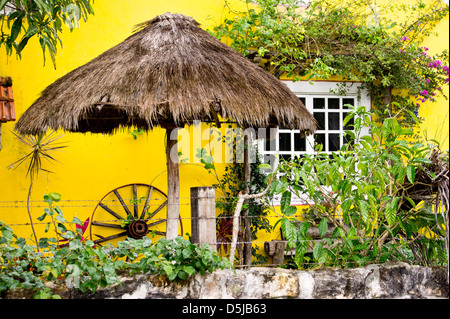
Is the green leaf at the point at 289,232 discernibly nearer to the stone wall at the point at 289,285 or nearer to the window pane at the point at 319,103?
the stone wall at the point at 289,285

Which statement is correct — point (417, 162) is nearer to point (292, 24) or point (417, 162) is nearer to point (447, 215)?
point (447, 215)

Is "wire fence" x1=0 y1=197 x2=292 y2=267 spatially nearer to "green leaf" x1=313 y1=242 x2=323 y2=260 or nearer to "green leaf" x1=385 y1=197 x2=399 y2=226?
"green leaf" x1=313 y1=242 x2=323 y2=260

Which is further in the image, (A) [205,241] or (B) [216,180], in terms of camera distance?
(B) [216,180]

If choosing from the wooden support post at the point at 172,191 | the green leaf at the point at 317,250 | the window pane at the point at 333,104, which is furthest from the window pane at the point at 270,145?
the green leaf at the point at 317,250

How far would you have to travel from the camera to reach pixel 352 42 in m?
7.08

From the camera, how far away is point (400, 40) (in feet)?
23.4

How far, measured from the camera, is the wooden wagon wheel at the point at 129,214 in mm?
6391

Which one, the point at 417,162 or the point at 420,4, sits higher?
the point at 420,4

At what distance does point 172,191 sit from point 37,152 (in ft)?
6.83

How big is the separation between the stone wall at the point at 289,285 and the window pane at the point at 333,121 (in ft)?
11.6

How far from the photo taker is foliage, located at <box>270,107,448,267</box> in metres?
3.86

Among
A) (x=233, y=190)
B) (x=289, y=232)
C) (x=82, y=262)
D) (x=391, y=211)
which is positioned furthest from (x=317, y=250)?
(x=233, y=190)

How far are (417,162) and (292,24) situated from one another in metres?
3.11
